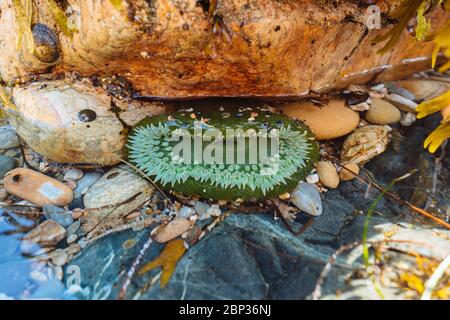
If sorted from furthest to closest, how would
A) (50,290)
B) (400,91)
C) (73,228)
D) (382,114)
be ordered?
(400,91) < (382,114) < (73,228) < (50,290)

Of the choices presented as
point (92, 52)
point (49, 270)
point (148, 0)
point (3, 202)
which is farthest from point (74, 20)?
point (49, 270)

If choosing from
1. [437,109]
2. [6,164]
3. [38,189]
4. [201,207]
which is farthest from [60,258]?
[437,109]

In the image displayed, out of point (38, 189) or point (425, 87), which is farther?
point (425, 87)

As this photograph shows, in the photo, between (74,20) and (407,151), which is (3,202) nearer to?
(74,20)

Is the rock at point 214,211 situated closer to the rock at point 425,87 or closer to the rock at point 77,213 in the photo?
the rock at point 77,213

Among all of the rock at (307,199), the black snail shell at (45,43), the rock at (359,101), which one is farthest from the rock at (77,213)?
the rock at (359,101)

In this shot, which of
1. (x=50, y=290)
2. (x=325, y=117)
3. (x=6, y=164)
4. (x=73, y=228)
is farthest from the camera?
(x=325, y=117)

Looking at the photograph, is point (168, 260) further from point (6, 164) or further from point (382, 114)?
point (382, 114)
